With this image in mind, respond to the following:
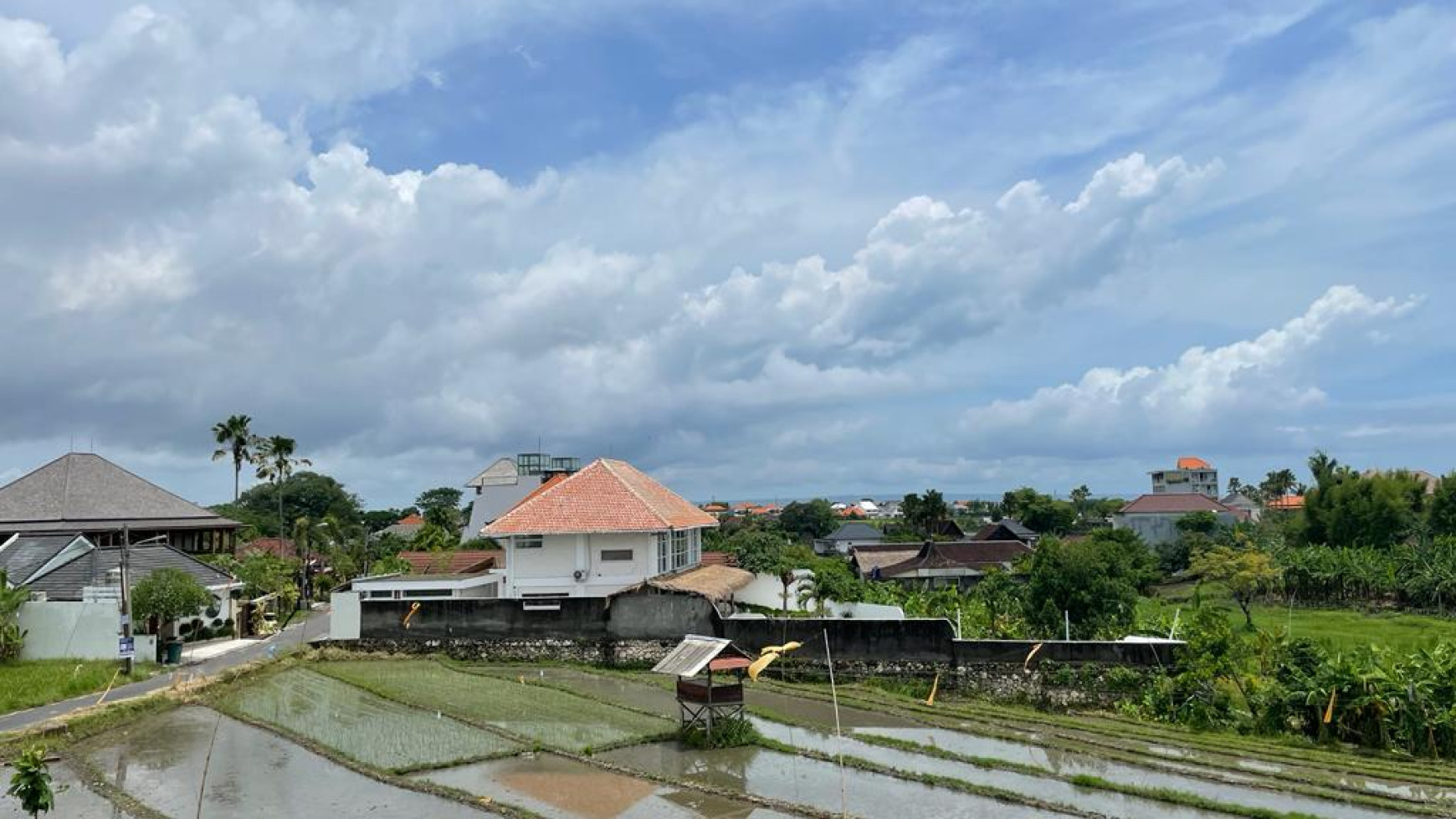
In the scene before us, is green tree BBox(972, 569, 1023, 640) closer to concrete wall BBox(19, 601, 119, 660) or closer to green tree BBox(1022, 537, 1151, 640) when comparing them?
green tree BBox(1022, 537, 1151, 640)

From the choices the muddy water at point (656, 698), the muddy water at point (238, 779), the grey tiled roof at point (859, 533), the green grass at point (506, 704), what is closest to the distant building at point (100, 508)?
the green grass at point (506, 704)

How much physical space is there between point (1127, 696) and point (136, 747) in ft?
66.3

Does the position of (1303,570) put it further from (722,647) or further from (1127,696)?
(722,647)

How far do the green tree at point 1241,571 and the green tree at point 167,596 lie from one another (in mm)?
36353

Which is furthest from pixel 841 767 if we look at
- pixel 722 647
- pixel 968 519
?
pixel 968 519

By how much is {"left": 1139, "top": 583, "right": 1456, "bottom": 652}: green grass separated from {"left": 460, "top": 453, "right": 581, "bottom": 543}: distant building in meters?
31.3

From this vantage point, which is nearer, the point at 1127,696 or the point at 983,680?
the point at 1127,696

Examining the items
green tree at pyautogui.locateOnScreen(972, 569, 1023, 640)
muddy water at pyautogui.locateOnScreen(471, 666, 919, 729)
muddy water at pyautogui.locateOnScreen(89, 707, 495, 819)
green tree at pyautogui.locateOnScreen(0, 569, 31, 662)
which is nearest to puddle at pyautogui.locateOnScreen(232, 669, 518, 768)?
muddy water at pyautogui.locateOnScreen(89, 707, 495, 819)

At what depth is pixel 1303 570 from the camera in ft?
158

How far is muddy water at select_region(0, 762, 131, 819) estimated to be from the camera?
46.0ft

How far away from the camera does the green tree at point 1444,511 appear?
5509 centimetres

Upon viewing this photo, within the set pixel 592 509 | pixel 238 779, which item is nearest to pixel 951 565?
pixel 592 509

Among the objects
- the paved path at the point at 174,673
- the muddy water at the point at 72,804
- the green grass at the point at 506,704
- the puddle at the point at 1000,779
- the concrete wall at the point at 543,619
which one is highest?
the concrete wall at the point at 543,619

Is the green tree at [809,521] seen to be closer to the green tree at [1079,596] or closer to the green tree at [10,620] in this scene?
the green tree at [1079,596]
